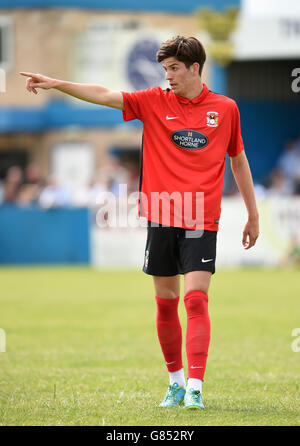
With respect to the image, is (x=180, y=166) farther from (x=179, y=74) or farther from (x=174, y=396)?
(x=174, y=396)

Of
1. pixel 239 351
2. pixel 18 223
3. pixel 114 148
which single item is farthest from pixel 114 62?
pixel 239 351

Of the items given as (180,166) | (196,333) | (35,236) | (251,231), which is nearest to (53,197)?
(35,236)

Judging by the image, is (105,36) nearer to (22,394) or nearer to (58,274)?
(58,274)

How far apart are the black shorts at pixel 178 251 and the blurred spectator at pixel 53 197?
1421 cm

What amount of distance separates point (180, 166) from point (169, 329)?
1.04m

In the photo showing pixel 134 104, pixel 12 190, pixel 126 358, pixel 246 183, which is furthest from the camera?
pixel 12 190

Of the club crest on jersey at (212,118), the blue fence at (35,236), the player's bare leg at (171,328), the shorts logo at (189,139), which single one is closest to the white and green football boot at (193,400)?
the player's bare leg at (171,328)

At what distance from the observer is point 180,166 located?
5.66 meters

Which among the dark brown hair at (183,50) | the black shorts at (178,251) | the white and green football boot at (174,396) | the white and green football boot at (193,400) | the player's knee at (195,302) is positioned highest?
the dark brown hair at (183,50)

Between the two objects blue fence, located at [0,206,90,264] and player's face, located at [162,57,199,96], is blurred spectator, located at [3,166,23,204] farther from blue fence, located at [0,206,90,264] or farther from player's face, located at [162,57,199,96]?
player's face, located at [162,57,199,96]

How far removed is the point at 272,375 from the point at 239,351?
4.55ft

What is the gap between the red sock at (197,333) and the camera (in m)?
5.44

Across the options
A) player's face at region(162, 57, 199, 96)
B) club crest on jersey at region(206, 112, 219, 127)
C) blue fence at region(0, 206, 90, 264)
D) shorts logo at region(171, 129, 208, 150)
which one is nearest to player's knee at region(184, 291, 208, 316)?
shorts logo at region(171, 129, 208, 150)

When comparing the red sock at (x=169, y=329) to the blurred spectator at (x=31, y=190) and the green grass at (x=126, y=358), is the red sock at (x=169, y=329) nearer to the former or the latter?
the green grass at (x=126, y=358)
